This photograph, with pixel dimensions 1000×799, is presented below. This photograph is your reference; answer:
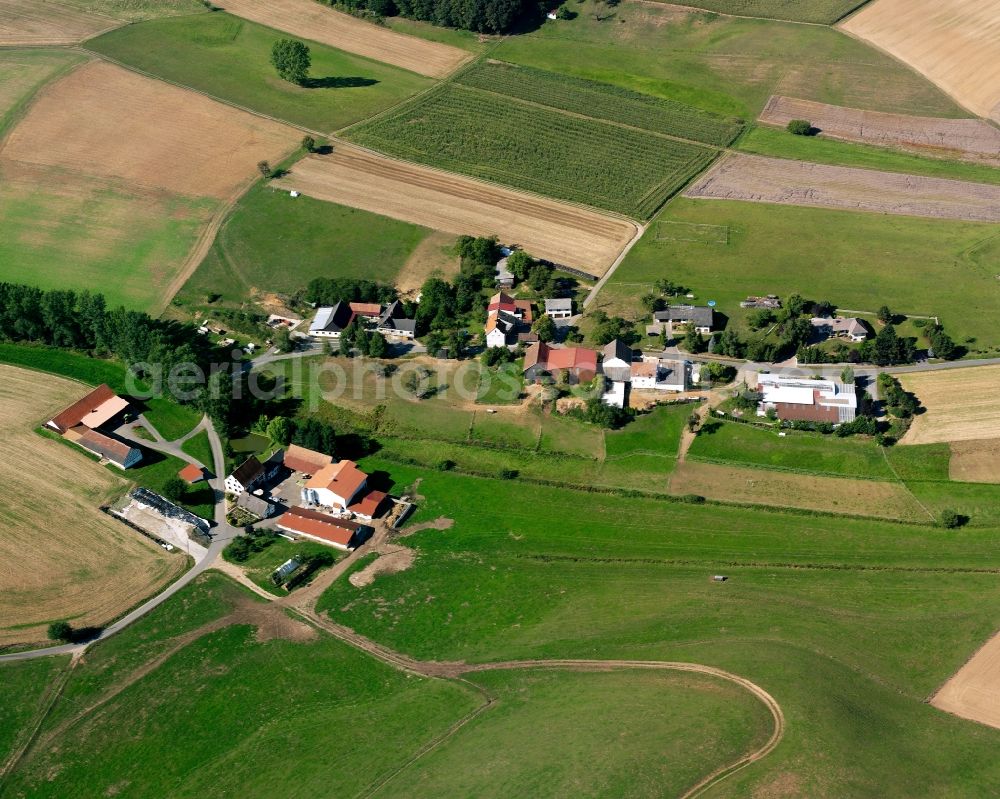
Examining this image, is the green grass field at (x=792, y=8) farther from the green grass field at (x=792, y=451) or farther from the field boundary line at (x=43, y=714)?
the field boundary line at (x=43, y=714)

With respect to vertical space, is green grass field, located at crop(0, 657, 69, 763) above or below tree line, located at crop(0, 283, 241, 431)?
below

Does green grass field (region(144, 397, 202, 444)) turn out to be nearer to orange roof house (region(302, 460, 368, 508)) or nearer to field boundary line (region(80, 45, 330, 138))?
orange roof house (region(302, 460, 368, 508))

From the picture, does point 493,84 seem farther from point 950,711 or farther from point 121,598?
point 950,711

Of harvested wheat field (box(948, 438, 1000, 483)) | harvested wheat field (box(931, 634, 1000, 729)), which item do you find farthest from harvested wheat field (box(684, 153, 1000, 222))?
harvested wheat field (box(931, 634, 1000, 729))

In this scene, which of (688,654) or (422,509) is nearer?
(688,654)

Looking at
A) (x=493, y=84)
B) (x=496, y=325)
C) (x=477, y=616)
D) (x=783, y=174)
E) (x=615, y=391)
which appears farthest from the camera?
(x=493, y=84)

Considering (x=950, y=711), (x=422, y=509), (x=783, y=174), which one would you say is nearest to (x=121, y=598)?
(x=422, y=509)

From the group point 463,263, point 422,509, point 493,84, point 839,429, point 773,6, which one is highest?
point 773,6

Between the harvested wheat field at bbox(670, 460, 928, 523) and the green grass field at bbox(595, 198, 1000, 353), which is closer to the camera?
the harvested wheat field at bbox(670, 460, 928, 523)
